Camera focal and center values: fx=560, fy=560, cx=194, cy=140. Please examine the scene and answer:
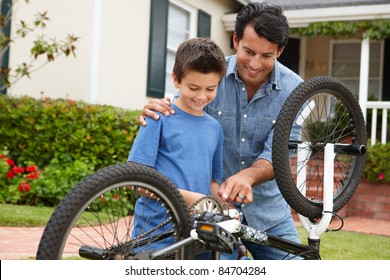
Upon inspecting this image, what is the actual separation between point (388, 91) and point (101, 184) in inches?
407

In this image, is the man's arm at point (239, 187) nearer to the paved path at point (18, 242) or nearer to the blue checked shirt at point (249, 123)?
the blue checked shirt at point (249, 123)

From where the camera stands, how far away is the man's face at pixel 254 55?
2.45 m

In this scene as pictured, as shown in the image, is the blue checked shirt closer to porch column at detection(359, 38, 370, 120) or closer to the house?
the house

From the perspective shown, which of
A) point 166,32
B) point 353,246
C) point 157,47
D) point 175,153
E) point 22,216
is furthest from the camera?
point 166,32

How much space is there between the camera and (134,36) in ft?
25.7

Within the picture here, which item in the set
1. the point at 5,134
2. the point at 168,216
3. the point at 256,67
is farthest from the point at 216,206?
the point at 5,134

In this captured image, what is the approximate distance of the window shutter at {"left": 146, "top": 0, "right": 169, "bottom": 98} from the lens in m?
8.10

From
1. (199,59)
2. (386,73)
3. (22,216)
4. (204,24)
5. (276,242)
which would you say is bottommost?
(22,216)

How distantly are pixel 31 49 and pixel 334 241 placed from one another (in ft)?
12.4

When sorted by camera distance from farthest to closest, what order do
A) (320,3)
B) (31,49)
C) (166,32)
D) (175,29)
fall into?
(320,3), (175,29), (166,32), (31,49)

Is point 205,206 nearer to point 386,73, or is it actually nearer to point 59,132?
point 59,132

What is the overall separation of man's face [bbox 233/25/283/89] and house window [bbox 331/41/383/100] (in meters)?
9.62

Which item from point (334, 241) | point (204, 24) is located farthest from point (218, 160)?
point (204, 24)

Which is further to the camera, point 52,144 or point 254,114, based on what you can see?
point 52,144
